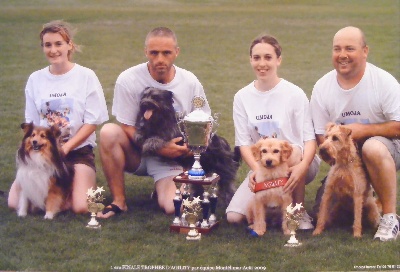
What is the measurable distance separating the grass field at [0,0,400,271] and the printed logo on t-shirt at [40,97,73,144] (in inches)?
24.9

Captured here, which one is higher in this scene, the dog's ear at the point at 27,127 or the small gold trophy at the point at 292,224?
the dog's ear at the point at 27,127

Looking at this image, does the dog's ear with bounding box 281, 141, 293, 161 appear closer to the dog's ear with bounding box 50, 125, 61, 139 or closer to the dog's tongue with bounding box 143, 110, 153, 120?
the dog's tongue with bounding box 143, 110, 153, 120

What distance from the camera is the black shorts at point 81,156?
4.39 metres

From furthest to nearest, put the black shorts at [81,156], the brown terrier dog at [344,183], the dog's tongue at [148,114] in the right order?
the black shorts at [81,156] → the dog's tongue at [148,114] → the brown terrier dog at [344,183]

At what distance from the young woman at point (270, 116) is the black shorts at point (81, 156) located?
1086mm

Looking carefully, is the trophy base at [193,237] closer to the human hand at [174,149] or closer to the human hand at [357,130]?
the human hand at [174,149]

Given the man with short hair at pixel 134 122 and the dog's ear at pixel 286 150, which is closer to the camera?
the dog's ear at pixel 286 150

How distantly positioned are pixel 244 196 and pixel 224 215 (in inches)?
11.0

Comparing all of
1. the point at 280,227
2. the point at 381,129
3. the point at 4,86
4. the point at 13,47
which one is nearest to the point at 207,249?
the point at 280,227

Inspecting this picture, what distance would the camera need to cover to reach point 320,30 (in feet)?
17.0

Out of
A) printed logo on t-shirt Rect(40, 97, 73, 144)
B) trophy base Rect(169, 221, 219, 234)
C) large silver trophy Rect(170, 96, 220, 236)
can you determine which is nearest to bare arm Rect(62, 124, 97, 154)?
printed logo on t-shirt Rect(40, 97, 73, 144)

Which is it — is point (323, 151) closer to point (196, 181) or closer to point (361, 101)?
point (361, 101)

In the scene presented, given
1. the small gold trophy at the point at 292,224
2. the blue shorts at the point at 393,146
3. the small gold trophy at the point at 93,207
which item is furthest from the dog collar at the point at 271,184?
the small gold trophy at the point at 93,207

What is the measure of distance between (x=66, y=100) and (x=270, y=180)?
1512 mm
